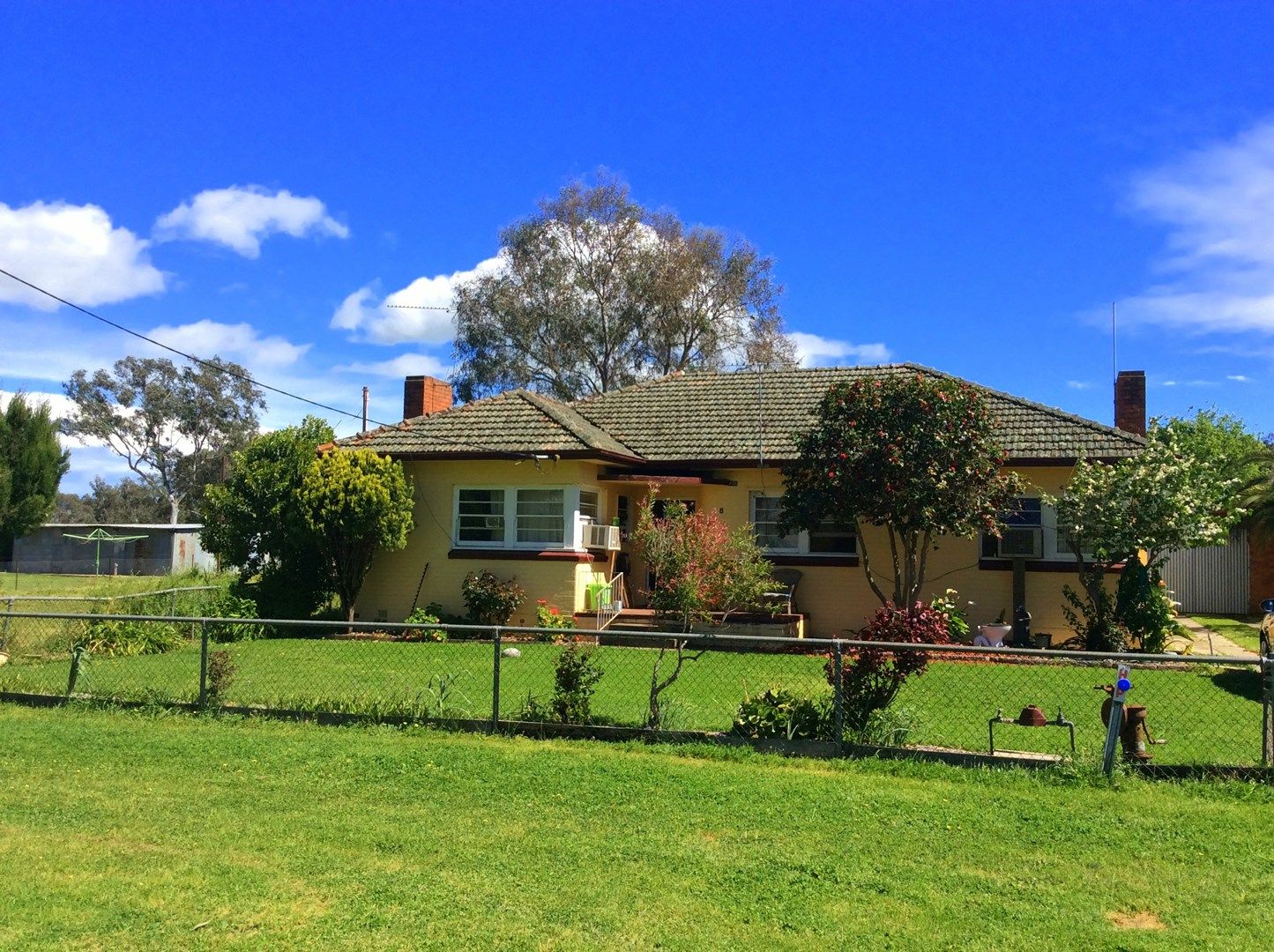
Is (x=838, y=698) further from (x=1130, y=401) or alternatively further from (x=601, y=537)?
(x=1130, y=401)

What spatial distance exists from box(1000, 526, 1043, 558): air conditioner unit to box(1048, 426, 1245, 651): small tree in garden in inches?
35.0

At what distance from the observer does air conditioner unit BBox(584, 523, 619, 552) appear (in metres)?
19.7

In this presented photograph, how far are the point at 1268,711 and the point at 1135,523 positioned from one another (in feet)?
28.5

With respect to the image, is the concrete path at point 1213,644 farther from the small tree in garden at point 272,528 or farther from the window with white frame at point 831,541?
the small tree in garden at point 272,528

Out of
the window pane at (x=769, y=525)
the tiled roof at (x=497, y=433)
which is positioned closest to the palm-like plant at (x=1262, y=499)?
the window pane at (x=769, y=525)

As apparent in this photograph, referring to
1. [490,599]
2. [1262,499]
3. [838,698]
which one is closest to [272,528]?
[490,599]

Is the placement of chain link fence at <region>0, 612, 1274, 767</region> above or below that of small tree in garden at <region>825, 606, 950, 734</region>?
below

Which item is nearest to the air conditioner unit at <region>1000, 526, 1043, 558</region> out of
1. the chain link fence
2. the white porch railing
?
the chain link fence

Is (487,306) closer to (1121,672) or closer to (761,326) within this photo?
(761,326)

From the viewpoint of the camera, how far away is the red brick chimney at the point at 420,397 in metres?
24.6

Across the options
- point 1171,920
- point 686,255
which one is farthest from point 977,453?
point 686,255

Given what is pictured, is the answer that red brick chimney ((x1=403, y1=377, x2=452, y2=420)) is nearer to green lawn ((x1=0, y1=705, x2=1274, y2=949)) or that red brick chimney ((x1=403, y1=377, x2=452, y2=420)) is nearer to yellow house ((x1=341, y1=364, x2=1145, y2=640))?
yellow house ((x1=341, y1=364, x2=1145, y2=640))

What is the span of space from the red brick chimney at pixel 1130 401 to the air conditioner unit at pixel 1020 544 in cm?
551

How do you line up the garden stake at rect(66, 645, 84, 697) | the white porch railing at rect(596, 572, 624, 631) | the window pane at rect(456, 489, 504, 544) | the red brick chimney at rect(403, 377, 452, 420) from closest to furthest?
the garden stake at rect(66, 645, 84, 697)
the white porch railing at rect(596, 572, 624, 631)
the window pane at rect(456, 489, 504, 544)
the red brick chimney at rect(403, 377, 452, 420)
